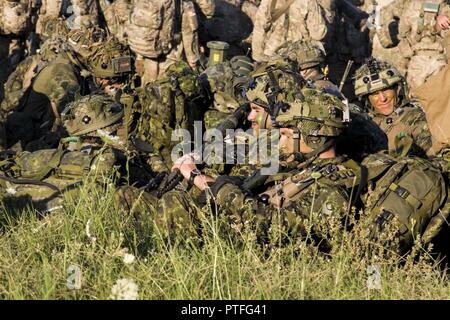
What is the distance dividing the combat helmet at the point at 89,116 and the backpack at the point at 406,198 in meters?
3.15

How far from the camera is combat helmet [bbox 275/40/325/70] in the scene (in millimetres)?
12273

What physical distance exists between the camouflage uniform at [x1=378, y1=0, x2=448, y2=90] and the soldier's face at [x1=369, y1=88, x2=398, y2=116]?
10.4ft

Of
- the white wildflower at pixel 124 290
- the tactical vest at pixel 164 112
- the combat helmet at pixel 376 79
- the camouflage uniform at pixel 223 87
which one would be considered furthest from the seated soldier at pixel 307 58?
the white wildflower at pixel 124 290

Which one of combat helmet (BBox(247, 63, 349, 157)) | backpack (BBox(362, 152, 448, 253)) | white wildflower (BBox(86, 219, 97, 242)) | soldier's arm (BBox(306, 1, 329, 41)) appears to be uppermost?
combat helmet (BBox(247, 63, 349, 157))

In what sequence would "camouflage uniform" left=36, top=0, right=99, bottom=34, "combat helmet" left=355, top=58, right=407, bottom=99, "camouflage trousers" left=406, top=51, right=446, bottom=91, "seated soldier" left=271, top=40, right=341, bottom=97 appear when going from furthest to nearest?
"camouflage uniform" left=36, top=0, right=99, bottom=34
"camouflage trousers" left=406, top=51, right=446, bottom=91
"seated soldier" left=271, top=40, right=341, bottom=97
"combat helmet" left=355, top=58, right=407, bottom=99

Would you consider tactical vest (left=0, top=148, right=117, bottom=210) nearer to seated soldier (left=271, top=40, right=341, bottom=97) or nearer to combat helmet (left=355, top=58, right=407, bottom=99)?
combat helmet (left=355, top=58, right=407, bottom=99)

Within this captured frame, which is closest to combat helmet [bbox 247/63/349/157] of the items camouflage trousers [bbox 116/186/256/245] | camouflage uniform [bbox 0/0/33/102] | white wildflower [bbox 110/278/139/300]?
camouflage trousers [bbox 116/186/256/245]

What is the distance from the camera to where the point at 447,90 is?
28.9 feet

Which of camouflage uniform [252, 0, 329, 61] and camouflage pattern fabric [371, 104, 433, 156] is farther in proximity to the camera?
camouflage uniform [252, 0, 329, 61]

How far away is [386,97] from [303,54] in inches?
59.6

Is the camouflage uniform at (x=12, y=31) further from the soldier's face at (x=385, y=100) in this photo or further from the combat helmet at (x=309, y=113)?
the combat helmet at (x=309, y=113)

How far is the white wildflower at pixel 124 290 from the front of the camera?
224 inches

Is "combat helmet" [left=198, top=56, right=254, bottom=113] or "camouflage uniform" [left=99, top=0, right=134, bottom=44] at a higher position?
"combat helmet" [left=198, top=56, right=254, bottom=113]
